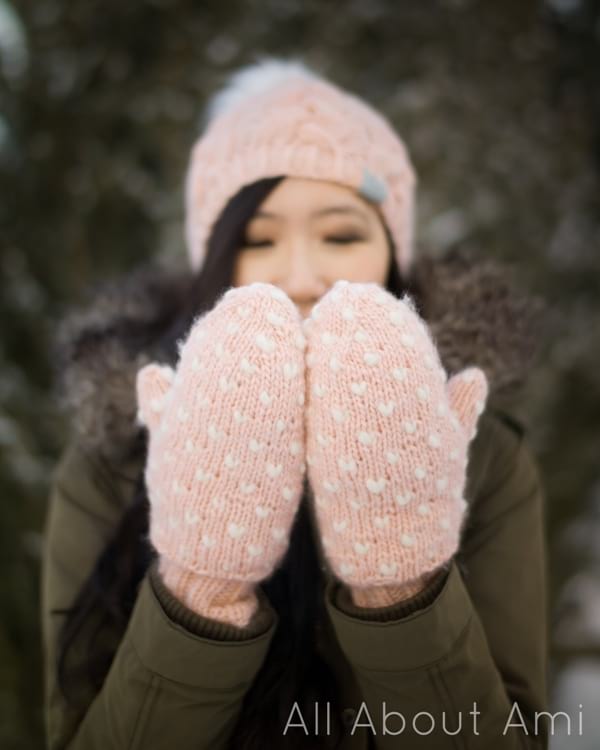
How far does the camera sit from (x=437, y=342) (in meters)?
0.98

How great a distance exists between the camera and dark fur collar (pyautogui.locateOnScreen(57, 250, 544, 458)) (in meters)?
1.00

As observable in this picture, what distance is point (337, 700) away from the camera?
34.7 inches

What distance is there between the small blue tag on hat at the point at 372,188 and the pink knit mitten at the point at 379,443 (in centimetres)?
41

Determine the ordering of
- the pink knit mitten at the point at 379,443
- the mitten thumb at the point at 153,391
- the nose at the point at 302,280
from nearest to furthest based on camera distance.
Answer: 1. the pink knit mitten at the point at 379,443
2. the mitten thumb at the point at 153,391
3. the nose at the point at 302,280

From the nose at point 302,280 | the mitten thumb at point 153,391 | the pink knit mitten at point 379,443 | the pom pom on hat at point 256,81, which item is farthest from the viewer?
the pom pom on hat at point 256,81

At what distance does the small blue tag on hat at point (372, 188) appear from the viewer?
106 centimetres

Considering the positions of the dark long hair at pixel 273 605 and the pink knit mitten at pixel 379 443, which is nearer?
the pink knit mitten at pixel 379 443

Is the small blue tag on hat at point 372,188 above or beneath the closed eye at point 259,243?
above

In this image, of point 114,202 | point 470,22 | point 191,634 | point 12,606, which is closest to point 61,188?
point 114,202

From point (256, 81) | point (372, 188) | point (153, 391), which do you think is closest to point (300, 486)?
point (153, 391)

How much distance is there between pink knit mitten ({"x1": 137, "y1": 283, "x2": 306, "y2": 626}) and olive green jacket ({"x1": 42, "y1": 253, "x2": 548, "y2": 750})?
2.2 inches

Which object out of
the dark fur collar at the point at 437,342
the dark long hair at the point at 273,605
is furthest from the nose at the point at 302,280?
the dark fur collar at the point at 437,342

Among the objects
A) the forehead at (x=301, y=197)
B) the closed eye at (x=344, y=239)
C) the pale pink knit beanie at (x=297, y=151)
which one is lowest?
the closed eye at (x=344, y=239)

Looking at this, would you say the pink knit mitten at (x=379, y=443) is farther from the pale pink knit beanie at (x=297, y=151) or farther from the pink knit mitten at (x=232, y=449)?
the pale pink knit beanie at (x=297, y=151)
